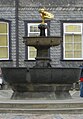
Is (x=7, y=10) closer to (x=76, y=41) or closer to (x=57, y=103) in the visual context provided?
(x=76, y=41)

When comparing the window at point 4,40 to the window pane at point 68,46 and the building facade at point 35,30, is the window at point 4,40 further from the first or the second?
the window pane at point 68,46

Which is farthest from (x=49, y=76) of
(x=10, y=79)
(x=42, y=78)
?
(x=10, y=79)

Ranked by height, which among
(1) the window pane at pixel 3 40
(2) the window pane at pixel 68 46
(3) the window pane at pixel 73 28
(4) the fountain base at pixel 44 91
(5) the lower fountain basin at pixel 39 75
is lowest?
(4) the fountain base at pixel 44 91

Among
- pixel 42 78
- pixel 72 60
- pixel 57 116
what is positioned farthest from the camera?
pixel 72 60

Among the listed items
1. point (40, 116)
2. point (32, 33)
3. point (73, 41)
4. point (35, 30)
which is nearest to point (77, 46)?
point (73, 41)

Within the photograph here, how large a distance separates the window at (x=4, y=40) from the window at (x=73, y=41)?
10.6 feet

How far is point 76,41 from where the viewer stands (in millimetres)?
30578

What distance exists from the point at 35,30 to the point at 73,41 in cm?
227

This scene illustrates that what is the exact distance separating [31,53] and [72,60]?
2.36 m

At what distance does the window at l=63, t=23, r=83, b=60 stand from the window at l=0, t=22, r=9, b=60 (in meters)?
3.25

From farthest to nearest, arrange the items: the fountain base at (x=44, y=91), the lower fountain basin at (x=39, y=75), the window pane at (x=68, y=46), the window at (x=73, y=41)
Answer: the window pane at (x=68, y=46) < the window at (x=73, y=41) < the fountain base at (x=44, y=91) < the lower fountain basin at (x=39, y=75)

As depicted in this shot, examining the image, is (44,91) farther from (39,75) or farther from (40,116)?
(40,116)

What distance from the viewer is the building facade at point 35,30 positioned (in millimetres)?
30328

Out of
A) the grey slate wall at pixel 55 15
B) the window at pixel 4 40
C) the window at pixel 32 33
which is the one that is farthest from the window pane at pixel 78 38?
the window at pixel 4 40
